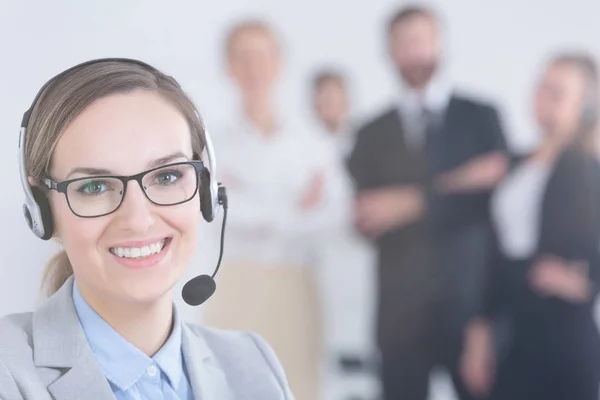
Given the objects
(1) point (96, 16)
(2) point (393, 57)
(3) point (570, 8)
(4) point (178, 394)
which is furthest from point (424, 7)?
(4) point (178, 394)

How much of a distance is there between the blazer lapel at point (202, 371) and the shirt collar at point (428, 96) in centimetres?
212

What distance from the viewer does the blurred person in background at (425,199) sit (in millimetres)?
2910

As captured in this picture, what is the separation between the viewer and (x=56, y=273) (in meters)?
0.94

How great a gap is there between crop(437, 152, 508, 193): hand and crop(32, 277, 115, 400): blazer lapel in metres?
2.21

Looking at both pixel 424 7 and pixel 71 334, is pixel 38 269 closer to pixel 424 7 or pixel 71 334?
pixel 71 334

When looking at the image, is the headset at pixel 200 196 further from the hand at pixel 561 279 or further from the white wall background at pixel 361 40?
the hand at pixel 561 279

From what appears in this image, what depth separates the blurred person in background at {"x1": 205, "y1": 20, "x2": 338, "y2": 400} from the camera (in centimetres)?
281

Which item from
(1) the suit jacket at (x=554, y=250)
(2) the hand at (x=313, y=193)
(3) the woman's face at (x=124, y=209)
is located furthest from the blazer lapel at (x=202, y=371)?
(1) the suit jacket at (x=554, y=250)

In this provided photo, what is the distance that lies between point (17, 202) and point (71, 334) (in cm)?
35

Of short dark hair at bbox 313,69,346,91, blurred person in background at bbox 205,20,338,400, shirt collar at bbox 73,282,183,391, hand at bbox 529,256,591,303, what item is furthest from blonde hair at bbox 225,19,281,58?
shirt collar at bbox 73,282,183,391

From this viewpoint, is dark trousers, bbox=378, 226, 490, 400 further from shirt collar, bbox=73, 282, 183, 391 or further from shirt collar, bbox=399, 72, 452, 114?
shirt collar, bbox=73, 282, 183, 391

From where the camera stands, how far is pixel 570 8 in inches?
119

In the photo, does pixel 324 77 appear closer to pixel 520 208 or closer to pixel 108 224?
pixel 520 208

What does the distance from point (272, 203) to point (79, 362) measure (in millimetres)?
2050
